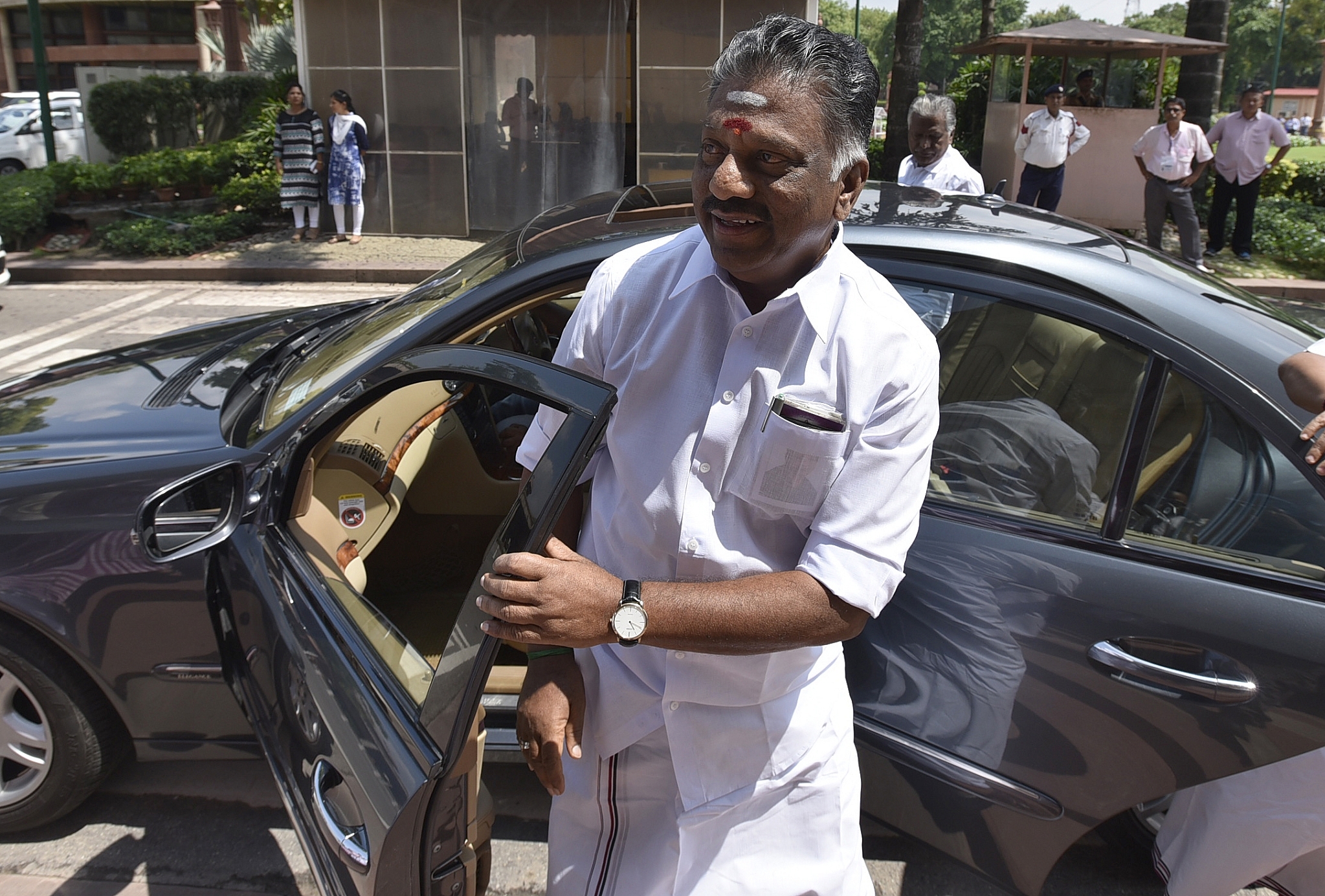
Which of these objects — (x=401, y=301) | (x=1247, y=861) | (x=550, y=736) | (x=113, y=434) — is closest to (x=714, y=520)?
(x=550, y=736)

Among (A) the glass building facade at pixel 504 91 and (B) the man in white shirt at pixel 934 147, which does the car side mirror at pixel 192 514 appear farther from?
(A) the glass building facade at pixel 504 91

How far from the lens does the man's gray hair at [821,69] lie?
1.32 m

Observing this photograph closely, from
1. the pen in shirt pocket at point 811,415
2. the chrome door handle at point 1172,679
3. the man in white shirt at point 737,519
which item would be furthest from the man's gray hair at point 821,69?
the chrome door handle at point 1172,679

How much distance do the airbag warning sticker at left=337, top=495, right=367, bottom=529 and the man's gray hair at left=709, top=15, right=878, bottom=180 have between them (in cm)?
163

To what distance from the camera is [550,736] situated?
1479mm

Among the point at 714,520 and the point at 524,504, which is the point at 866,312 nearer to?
the point at 714,520

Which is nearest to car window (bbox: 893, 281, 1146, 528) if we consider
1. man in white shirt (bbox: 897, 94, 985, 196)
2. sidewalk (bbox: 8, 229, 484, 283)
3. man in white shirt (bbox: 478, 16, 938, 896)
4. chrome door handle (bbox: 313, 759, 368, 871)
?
man in white shirt (bbox: 478, 16, 938, 896)

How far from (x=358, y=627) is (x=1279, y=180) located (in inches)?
544

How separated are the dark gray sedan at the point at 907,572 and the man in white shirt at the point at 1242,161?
941 centimetres

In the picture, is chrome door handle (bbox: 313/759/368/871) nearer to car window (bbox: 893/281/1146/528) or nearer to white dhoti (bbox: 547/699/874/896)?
white dhoti (bbox: 547/699/874/896)

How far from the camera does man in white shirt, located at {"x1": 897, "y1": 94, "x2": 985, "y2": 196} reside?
5.71 m

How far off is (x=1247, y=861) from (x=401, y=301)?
234 cm

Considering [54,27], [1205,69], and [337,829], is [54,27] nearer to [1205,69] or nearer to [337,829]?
[1205,69]

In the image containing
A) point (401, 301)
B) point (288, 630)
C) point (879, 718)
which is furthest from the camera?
point (401, 301)
